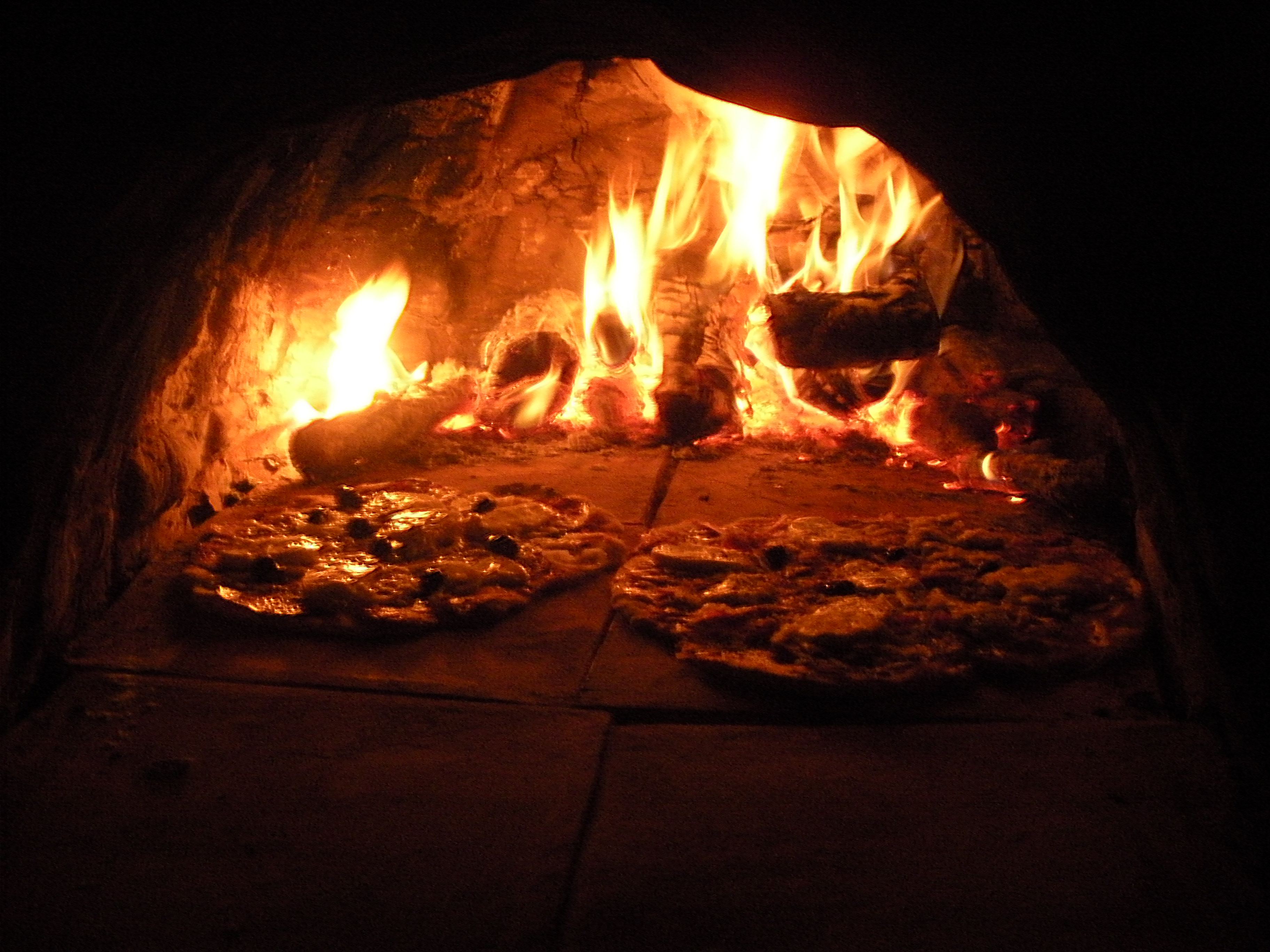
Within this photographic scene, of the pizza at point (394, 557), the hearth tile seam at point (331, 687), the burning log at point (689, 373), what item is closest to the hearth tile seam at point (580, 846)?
the hearth tile seam at point (331, 687)

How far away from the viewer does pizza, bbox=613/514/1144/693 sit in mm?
2291

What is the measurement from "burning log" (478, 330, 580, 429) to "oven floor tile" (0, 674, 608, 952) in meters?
2.67

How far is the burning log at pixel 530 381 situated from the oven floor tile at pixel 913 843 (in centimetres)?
290

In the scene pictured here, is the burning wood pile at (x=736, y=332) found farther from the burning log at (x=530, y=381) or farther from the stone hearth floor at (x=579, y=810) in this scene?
the stone hearth floor at (x=579, y=810)

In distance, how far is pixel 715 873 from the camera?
5.57ft

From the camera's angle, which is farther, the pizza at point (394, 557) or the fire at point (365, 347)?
the fire at point (365, 347)

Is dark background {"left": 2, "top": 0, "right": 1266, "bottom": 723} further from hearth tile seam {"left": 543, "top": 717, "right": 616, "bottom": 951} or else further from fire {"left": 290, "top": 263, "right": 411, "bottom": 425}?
fire {"left": 290, "top": 263, "right": 411, "bottom": 425}

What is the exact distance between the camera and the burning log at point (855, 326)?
4336mm

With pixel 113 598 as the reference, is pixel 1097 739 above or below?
above

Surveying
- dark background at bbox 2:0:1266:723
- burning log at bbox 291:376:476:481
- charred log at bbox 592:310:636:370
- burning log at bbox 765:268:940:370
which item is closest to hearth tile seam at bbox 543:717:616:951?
dark background at bbox 2:0:1266:723

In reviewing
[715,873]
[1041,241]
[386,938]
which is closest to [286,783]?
[386,938]

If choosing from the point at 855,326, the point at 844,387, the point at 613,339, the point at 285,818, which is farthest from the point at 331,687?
the point at 844,387

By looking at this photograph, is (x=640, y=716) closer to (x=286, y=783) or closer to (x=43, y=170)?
(x=286, y=783)

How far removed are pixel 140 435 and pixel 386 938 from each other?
2188 mm
